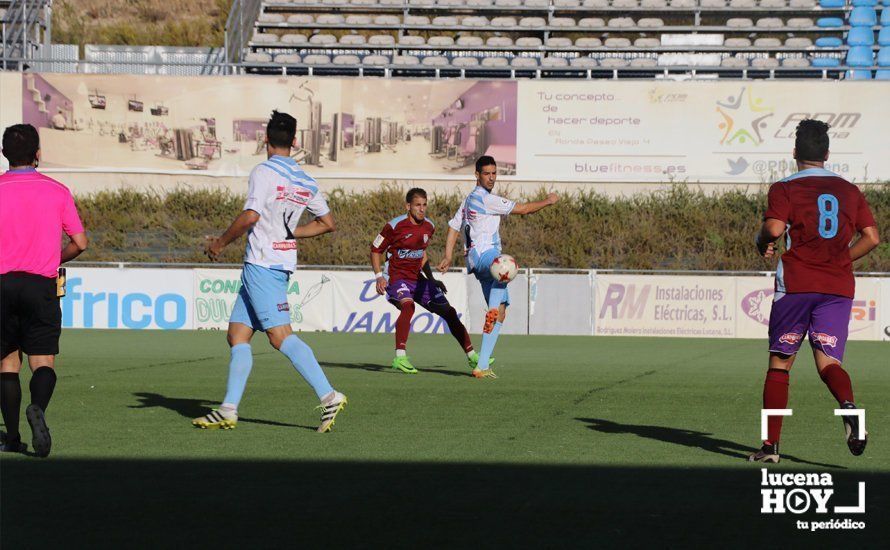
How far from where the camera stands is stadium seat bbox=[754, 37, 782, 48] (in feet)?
132

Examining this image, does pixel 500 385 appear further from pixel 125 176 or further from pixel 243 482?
pixel 125 176

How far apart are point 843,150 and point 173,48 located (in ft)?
76.9

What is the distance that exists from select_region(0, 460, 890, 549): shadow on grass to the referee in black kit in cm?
56

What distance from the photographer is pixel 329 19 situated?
41.9 meters

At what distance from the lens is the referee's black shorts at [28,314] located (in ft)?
23.0

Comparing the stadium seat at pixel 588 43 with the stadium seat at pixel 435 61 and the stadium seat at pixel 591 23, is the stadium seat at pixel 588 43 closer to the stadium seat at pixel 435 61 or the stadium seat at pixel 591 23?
the stadium seat at pixel 591 23

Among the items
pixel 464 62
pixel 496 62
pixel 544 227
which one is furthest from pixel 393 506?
pixel 464 62

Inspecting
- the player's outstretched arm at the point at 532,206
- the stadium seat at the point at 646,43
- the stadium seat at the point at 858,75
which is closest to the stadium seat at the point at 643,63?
the stadium seat at the point at 646,43

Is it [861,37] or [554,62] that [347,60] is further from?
[861,37]

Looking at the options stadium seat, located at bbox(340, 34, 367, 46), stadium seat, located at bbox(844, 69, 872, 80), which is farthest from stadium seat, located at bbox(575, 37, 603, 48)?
stadium seat, located at bbox(844, 69, 872, 80)

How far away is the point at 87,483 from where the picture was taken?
621 centimetres

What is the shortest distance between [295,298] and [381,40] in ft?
56.6

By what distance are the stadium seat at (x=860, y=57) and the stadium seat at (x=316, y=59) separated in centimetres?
1684

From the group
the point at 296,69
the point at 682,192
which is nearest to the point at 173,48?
the point at 296,69
